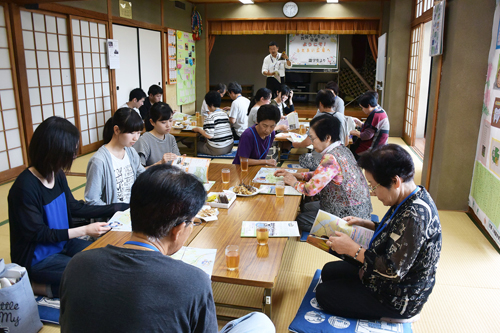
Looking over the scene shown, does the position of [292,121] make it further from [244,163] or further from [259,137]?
[244,163]

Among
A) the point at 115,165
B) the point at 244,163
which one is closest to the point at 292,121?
the point at 244,163

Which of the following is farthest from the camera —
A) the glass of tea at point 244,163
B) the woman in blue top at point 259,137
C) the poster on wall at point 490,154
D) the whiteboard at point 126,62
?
the whiteboard at point 126,62

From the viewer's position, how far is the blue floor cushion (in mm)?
1707

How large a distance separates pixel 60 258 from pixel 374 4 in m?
8.37

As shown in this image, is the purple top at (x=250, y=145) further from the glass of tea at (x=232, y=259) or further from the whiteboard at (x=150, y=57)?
the whiteboard at (x=150, y=57)

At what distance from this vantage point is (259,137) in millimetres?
3348

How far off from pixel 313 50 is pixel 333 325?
8.46 m

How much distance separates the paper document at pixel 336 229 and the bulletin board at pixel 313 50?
8.01 meters

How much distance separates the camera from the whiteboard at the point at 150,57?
23.6 ft

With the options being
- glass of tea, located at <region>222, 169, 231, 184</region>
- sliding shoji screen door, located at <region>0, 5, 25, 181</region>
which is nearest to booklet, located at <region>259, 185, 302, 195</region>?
glass of tea, located at <region>222, 169, 231, 184</region>

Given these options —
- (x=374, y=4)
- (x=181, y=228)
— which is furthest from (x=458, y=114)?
(x=374, y=4)

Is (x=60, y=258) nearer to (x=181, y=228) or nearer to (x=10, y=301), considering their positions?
(x=10, y=301)

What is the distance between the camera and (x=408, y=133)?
280 inches

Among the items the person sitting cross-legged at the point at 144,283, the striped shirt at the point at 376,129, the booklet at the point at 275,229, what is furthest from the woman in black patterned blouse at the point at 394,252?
the striped shirt at the point at 376,129
